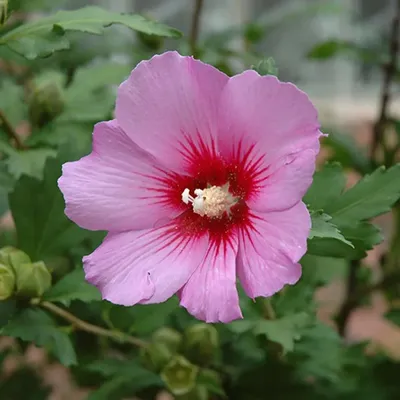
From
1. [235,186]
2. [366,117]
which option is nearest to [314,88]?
[366,117]

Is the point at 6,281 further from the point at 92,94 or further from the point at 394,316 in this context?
the point at 394,316

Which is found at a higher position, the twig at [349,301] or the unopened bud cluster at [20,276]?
the unopened bud cluster at [20,276]

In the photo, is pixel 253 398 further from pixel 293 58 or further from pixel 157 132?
pixel 293 58

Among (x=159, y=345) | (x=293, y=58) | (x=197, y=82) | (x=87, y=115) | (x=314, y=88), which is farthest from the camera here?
(x=314, y=88)

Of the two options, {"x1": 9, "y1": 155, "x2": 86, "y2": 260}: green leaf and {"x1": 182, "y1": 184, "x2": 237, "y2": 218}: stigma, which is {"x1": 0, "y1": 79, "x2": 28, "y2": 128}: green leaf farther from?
{"x1": 182, "y1": 184, "x2": 237, "y2": 218}: stigma

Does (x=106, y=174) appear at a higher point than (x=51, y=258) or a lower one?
higher

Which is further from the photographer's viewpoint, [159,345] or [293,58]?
[293,58]

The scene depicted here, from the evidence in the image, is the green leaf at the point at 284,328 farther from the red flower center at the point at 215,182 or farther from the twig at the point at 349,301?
the twig at the point at 349,301

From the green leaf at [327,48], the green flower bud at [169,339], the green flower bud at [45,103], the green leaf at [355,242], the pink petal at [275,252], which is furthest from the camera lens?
the green leaf at [327,48]

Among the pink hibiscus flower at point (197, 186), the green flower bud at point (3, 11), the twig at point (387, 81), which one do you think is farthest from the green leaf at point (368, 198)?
the twig at point (387, 81)
